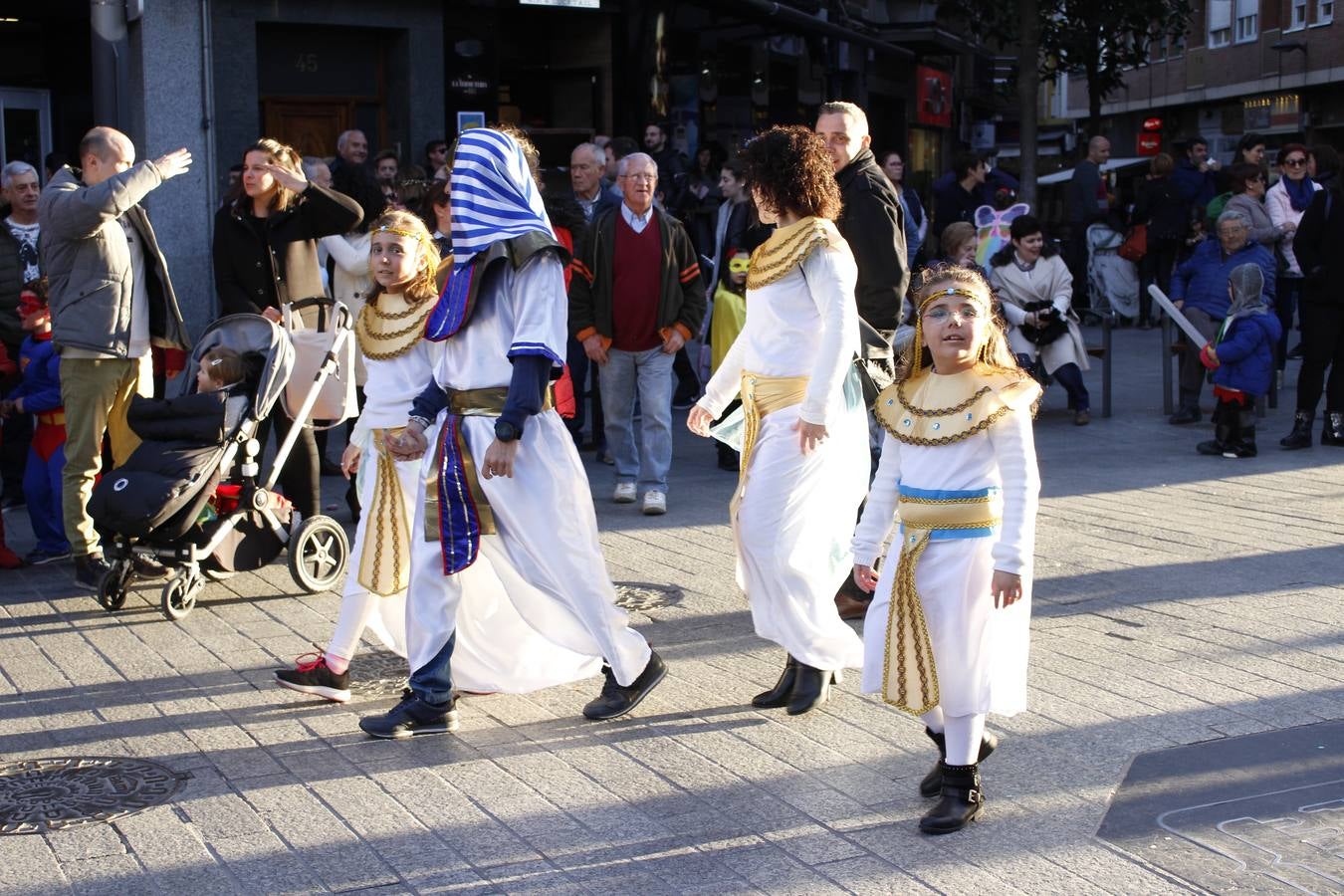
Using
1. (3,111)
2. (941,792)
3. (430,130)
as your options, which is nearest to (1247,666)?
(941,792)

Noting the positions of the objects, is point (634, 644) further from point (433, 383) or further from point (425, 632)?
point (433, 383)

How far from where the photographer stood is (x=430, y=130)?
17547mm

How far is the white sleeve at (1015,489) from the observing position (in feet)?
14.8

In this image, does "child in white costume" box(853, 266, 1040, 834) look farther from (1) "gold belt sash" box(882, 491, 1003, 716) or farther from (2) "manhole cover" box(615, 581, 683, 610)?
(2) "manhole cover" box(615, 581, 683, 610)

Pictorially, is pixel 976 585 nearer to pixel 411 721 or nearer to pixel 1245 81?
pixel 411 721

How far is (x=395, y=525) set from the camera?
5969 millimetres

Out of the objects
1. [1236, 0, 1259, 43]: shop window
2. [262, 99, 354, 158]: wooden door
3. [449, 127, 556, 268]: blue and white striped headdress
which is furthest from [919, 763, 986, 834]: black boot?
[1236, 0, 1259, 43]: shop window

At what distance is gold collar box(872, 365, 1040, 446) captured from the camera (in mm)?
4668

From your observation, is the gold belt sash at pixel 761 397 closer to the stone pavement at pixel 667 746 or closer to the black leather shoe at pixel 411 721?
the stone pavement at pixel 667 746

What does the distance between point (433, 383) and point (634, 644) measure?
1.14 m

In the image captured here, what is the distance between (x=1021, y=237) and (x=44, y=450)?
303 inches

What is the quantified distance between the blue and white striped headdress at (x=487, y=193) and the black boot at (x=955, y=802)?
7.32ft

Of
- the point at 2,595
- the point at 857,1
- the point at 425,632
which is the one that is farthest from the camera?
the point at 857,1

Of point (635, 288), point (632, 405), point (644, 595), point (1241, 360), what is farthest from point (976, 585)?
point (1241, 360)
